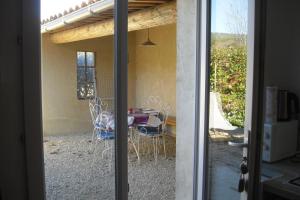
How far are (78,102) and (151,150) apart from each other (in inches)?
159

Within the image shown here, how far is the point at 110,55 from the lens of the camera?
4.57ft

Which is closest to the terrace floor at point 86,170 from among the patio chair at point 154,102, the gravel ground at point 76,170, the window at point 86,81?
the gravel ground at point 76,170

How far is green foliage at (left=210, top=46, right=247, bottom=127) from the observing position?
1.81 metres

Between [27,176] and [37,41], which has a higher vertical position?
[37,41]

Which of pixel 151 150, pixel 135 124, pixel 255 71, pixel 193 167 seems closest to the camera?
pixel 255 71

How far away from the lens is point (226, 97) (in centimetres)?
188

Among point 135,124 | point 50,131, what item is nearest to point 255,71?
point 50,131

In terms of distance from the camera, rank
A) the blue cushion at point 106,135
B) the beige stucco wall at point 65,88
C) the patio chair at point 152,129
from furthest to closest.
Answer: the patio chair at point 152,129, the blue cushion at point 106,135, the beige stucco wall at point 65,88

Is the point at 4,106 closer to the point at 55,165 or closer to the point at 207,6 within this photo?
the point at 55,165

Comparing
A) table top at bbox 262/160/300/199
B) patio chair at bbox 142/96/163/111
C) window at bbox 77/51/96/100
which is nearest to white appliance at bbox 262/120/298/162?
table top at bbox 262/160/300/199

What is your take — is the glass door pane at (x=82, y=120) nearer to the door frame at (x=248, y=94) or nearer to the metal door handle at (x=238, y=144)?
the door frame at (x=248, y=94)

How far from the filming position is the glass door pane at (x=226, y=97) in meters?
1.79

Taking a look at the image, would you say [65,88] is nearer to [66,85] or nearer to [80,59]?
[66,85]

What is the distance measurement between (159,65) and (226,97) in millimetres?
5163
